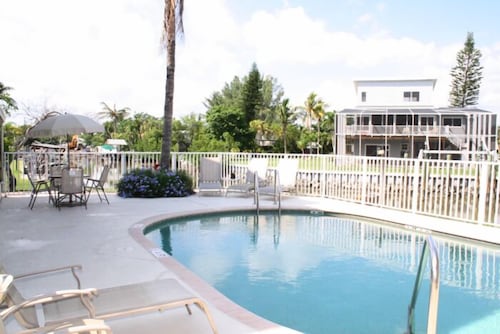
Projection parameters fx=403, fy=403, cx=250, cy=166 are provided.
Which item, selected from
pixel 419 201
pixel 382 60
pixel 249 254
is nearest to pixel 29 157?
pixel 249 254

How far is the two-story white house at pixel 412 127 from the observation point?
29.5m

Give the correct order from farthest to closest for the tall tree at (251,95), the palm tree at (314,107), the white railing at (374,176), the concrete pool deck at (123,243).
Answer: the palm tree at (314,107)
the tall tree at (251,95)
the white railing at (374,176)
the concrete pool deck at (123,243)

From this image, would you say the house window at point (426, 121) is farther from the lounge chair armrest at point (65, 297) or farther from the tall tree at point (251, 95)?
the lounge chair armrest at point (65, 297)

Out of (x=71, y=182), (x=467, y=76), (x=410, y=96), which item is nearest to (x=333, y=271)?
(x=71, y=182)

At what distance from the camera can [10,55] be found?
22250mm

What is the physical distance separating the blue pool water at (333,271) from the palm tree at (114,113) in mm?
43930

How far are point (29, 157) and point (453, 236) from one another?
10405mm

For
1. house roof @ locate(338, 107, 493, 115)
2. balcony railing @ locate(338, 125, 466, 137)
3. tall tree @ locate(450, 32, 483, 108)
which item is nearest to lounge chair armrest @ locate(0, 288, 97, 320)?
balcony railing @ locate(338, 125, 466, 137)

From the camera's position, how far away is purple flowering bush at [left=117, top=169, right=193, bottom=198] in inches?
416

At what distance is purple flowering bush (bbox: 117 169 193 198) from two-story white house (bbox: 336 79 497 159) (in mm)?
21826

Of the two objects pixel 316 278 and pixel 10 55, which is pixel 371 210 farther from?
pixel 10 55

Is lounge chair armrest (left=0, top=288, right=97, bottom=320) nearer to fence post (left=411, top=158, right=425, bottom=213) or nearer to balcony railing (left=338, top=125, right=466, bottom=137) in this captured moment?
fence post (left=411, top=158, right=425, bottom=213)

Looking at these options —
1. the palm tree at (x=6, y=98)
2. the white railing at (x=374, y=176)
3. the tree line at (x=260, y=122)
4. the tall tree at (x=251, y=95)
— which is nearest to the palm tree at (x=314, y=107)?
the tree line at (x=260, y=122)

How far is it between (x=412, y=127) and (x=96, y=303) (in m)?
30.2
